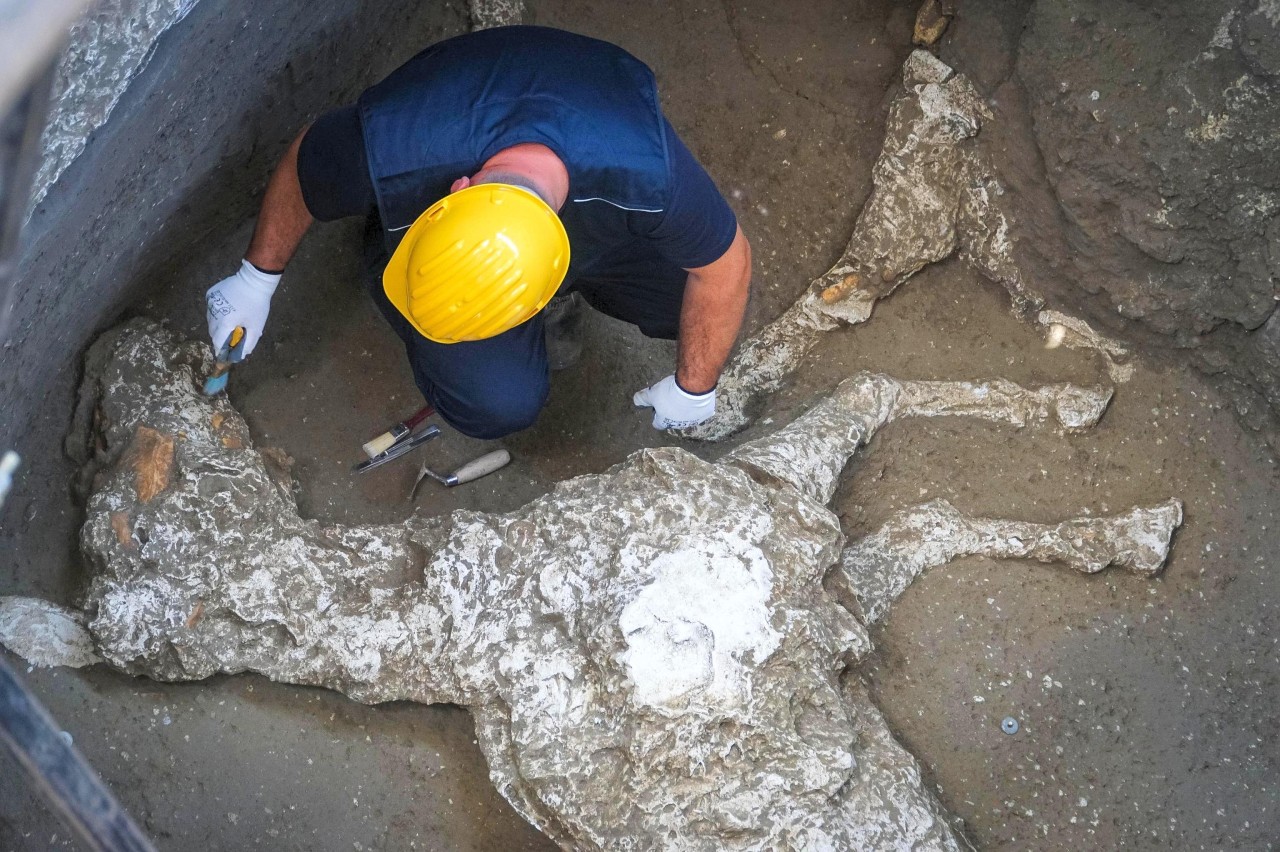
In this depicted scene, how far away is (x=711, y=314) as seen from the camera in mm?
2125

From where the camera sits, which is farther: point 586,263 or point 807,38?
point 807,38

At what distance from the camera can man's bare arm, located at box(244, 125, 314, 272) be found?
2.00 m

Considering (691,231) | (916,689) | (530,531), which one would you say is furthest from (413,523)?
(916,689)

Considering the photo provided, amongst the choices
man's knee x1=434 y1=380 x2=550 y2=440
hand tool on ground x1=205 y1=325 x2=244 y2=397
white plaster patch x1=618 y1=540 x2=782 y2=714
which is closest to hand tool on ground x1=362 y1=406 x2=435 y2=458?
man's knee x1=434 y1=380 x2=550 y2=440

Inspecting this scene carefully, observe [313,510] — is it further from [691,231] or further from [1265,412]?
[1265,412]

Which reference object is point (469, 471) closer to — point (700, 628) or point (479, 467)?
point (479, 467)

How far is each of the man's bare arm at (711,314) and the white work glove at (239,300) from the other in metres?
0.88

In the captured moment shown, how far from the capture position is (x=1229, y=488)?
6.59ft

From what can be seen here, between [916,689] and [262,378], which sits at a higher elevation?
[262,378]

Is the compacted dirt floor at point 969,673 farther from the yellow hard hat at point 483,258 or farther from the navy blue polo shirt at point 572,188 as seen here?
the yellow hard hat at point 483,258

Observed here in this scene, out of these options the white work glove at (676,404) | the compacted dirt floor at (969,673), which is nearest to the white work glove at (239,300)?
the compacted dirt floor at (969,673)

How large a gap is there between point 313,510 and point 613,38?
1.43 metres

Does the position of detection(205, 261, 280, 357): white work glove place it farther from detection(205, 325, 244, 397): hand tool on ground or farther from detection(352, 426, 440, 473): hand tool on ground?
detection(352, 426, 440, 473): hand tool on ground

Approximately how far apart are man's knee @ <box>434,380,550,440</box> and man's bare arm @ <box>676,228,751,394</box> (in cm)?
33
